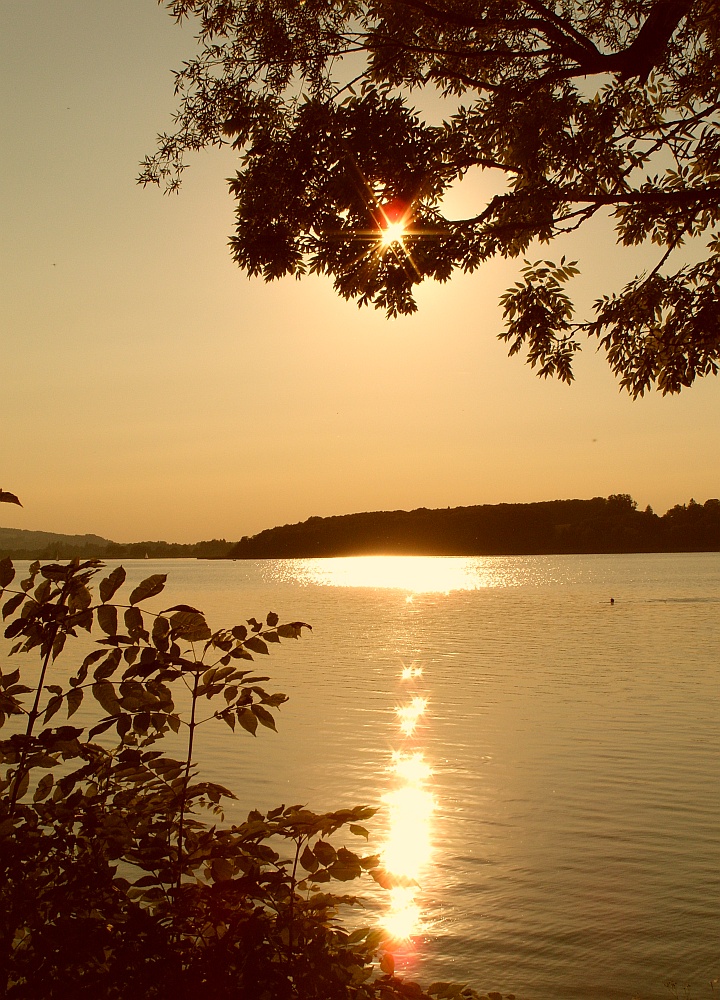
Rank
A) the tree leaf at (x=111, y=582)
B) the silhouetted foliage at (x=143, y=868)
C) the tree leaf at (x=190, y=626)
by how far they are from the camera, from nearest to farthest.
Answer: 1. the silhouetted foliage at (x=143, y=868)
2. the tree leaf at (x=111, y=582)
3. the tree leaf at (x=190, y=626)

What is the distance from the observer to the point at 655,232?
12.6 m

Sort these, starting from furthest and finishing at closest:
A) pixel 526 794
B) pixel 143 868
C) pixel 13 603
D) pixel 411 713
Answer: pixel 411 713
pixel 526 794
pixel 143 868
pixel 13 603

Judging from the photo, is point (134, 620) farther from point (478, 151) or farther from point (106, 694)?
point (478, 151)

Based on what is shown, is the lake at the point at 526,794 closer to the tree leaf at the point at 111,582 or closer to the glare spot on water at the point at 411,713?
the glare spot on water at the point at 411,713

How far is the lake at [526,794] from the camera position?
9.92 meters

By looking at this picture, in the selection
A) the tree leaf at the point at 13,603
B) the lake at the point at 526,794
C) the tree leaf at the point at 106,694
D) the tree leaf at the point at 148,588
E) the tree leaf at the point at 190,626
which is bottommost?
the lake at the point at 526,794

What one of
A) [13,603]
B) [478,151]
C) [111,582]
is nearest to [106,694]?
[111,582]

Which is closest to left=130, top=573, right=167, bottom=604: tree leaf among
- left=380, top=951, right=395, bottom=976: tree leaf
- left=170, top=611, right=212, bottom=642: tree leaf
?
left=170, top=611, right=212, bottom=642: tree leaf

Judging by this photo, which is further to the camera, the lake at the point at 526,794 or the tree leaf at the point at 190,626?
the lake at the point at 526,794

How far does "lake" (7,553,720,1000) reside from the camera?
391 inches

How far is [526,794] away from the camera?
53.7 feet

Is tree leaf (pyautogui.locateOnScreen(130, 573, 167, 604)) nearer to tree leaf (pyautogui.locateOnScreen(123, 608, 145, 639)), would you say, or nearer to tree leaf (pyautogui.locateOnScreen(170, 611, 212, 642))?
tree leaf (pyautogui.locateOnScreen(123, 608, 145, 639))

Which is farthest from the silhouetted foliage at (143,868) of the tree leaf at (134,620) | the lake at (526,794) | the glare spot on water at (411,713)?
the glare spot on water at (411,713)

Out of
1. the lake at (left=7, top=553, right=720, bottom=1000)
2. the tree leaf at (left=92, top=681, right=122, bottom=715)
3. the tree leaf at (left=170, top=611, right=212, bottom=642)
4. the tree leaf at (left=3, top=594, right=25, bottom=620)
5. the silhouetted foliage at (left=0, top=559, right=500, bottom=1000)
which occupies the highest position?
the tree leaf at (left=3, top=594, right=25, bottom=620)
